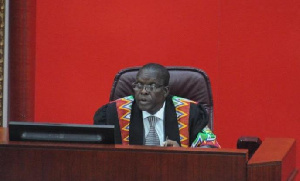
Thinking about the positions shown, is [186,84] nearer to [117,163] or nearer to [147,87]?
[147,87]

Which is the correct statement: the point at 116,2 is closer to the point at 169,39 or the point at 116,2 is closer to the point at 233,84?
the point at 169,39

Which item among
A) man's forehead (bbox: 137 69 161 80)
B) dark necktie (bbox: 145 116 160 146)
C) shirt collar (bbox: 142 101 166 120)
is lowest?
dark necktie (bbox: 145 116 160 146)

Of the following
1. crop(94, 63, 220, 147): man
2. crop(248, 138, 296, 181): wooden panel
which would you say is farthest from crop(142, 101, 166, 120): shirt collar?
crop(248, 138, 296, 181): wooden panel

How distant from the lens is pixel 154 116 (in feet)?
10.9

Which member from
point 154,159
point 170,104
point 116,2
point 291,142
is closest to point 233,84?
point 116,2

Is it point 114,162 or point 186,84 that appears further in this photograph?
point 186,84

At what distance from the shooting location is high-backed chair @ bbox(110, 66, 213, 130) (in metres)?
3.41

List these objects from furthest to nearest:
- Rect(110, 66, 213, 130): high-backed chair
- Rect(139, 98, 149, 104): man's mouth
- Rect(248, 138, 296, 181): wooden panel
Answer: Rect(110, 66, 213, 130): high-backed chair < Rect(139, 98, 149, 104): man's mouth < Rect(248, 138, 296, 181): wooden panel

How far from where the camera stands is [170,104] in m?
3.34

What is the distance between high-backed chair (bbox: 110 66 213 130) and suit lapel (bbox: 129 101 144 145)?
0.16 metres

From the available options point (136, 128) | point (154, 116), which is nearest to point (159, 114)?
point (154, 116)

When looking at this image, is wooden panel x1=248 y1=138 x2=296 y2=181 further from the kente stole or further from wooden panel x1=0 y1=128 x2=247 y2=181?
the kente stole

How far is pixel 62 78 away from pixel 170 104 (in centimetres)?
157

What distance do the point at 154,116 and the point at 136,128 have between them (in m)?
0.11
